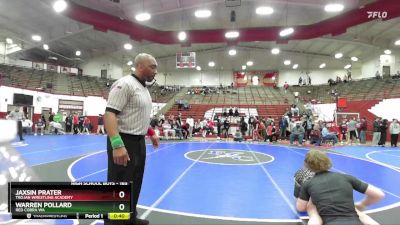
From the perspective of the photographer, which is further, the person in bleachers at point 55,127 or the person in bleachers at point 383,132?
the person in bleachers at point 55,127

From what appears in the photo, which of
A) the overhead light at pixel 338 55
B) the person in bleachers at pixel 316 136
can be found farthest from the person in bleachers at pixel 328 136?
the overhead light at pixel 338 55

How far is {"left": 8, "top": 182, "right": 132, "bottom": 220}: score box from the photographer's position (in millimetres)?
1883

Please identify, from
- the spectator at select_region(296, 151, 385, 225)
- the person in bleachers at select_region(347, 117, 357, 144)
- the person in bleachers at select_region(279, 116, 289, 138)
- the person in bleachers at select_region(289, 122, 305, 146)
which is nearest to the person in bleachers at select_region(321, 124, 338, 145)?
the person in bleachers at select_region(289, 122, 305, 146)

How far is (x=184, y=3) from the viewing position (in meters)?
17.9

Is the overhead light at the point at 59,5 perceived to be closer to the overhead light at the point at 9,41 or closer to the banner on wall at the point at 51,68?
the overhead light at the point at 9,41

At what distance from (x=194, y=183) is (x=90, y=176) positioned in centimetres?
216

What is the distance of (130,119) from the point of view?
2945mm

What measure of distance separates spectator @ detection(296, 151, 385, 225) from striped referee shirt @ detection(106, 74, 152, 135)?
5.61 feet

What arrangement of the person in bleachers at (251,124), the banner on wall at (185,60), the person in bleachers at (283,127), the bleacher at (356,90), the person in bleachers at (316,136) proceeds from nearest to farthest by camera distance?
the person in bleachers at (316,136) → the person in bleachers at (283,127) → the person in bleachers at (251,124) → the banner on wall at (185,60) → the bleacher at (356,90)

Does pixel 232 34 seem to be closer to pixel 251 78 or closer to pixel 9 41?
pixel 9 41

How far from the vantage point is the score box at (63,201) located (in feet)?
6.18

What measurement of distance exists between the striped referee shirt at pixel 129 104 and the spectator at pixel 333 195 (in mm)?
1711

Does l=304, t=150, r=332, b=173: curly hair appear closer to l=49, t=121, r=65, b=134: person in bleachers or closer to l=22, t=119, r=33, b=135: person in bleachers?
l=22, t=119, r=33, b=135: person in bleachers

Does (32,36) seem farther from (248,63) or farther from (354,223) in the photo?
(354,223)
